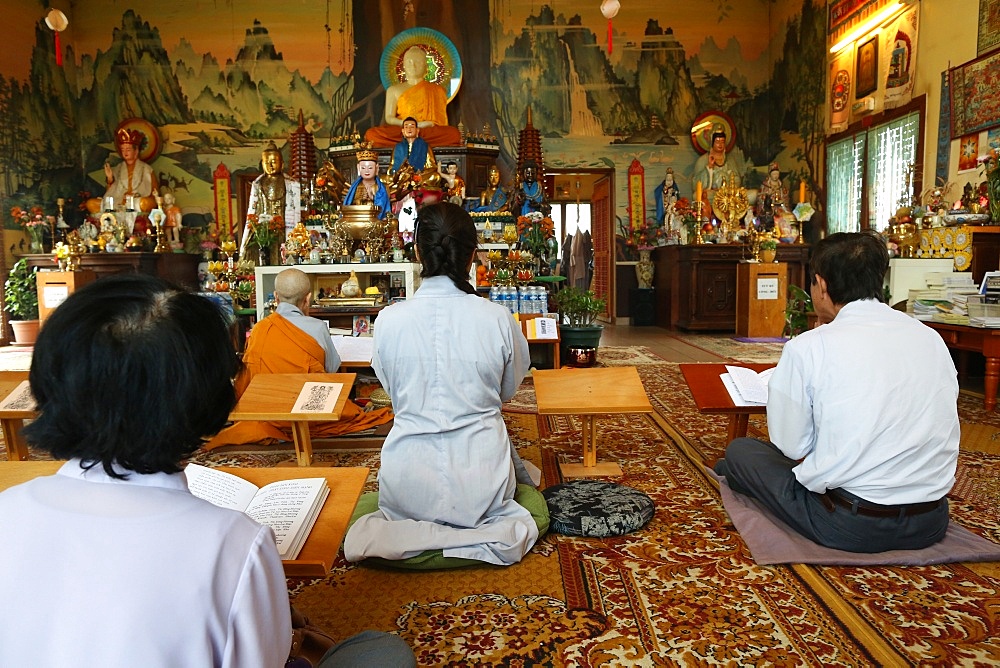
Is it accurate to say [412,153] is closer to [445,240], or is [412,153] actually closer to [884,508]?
[445,240]

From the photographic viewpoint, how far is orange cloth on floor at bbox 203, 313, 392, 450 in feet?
14.0

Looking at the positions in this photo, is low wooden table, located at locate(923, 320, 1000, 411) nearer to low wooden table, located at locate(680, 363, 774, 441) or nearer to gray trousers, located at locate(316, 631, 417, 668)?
low wooden table, located at locate(680, 363, 774, 441)

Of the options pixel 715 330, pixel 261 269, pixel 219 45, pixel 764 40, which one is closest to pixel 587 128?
pixel 764 40

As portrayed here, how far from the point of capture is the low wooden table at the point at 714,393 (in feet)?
10.8

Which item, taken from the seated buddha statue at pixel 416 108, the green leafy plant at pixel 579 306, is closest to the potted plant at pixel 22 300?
the seated buddha statue at pixel 416 108

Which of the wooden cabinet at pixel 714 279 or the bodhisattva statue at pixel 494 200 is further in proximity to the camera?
the wooden cabinet at pixel 714 279

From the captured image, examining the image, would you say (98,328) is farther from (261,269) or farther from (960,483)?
(261,269)

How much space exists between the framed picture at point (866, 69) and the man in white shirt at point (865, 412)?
8.71 m

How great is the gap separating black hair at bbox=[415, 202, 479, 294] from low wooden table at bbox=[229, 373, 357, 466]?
1.38 meters

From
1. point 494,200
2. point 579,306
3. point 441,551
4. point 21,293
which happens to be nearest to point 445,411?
point 441,551

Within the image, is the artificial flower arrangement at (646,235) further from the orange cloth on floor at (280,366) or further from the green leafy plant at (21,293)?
the green leafy plant at (21,293)

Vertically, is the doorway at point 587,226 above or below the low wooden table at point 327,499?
above

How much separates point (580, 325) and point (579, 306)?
20 cm

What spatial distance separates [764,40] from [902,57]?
4087 millimetres
